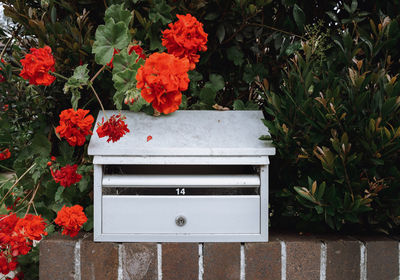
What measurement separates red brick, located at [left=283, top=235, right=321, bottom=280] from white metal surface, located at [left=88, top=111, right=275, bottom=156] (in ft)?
1.13

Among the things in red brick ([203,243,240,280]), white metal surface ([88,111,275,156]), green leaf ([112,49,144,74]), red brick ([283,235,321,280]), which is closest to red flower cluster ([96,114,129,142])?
white metal surface ([88,111,275,156])

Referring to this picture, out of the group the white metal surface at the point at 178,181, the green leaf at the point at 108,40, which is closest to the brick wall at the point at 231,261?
the white metal surface at the point at 178,181

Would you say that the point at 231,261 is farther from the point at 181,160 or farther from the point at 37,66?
the point at 37,66

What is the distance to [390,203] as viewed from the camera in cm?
123

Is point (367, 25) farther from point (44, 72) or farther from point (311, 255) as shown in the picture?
point (44, 72)

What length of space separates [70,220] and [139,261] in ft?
0.90

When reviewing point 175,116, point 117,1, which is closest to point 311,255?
point 175,116

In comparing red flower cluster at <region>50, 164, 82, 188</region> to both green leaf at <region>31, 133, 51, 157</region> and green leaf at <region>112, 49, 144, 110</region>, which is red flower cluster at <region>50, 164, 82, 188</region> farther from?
green leaf at <region>112, 49, 144, 110</region>

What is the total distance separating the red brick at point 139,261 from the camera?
1.26 m

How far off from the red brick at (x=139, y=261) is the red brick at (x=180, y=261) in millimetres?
38

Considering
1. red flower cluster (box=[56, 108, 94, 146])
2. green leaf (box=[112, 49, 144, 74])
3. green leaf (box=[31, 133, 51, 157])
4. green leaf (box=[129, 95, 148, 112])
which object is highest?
green leaf (box=[112, 49, 144, 74])

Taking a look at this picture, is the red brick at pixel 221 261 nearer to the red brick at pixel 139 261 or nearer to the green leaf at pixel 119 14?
the red brick at pixel 139 261

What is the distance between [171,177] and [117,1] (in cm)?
78

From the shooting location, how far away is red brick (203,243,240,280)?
4.13 ft
